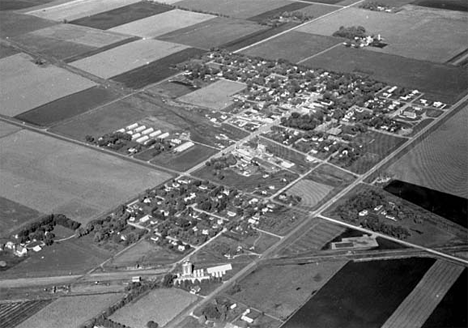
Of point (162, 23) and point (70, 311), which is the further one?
point (162, 23)

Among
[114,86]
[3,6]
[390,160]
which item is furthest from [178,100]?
[3,6]

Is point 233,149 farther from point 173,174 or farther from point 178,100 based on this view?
point 178,100

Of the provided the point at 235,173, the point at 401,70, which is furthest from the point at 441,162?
the point at 401,70

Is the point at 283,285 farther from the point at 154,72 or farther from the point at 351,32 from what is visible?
the point at 351,32

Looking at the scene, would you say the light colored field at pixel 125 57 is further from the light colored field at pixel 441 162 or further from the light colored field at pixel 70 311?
the light colored field at pixel 70 311

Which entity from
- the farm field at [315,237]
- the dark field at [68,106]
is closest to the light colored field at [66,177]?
the dark field at [68,106]

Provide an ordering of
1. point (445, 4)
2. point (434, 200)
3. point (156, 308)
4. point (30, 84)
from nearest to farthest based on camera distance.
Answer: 1. point (156, 308)
2. point (434, 200)
3. point (30, 84)
4. point (445, 4)
